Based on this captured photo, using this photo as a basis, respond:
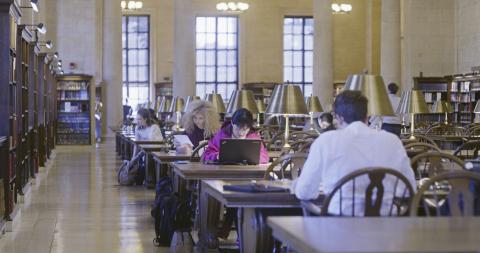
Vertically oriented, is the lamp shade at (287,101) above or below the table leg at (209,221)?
above

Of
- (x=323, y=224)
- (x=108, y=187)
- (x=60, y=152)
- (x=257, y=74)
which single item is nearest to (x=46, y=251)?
(x=323, y=224)

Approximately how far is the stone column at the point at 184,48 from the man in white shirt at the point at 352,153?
1604 centimetres

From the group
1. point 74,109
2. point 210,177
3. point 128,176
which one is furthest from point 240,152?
point 74,109

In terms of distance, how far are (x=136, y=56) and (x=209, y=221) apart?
81.2ft

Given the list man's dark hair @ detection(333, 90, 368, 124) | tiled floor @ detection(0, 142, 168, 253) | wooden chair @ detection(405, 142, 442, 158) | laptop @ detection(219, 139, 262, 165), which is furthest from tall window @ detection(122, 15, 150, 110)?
man's dark hair @ detection(333, 90, 368, 124)

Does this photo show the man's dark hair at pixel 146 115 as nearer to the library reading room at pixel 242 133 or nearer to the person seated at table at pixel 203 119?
the library reading room at pixel 242 133

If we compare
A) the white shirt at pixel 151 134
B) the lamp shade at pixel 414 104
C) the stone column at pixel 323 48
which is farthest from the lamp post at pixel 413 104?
the stone column at pixel 323 48

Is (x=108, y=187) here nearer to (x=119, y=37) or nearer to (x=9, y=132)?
(x=9, y=132)

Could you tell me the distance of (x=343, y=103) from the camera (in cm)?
425

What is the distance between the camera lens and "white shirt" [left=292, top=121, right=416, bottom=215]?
161 inches

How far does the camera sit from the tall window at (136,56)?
1211 inches

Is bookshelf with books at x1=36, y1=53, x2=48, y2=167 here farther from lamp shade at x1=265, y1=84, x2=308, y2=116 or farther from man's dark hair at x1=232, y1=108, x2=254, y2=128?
man's dark hair at x1=232, y1=108, x2=254, y2=128

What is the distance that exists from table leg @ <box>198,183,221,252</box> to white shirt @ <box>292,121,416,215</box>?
2302 millimetres

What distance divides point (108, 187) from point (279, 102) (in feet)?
17.4
